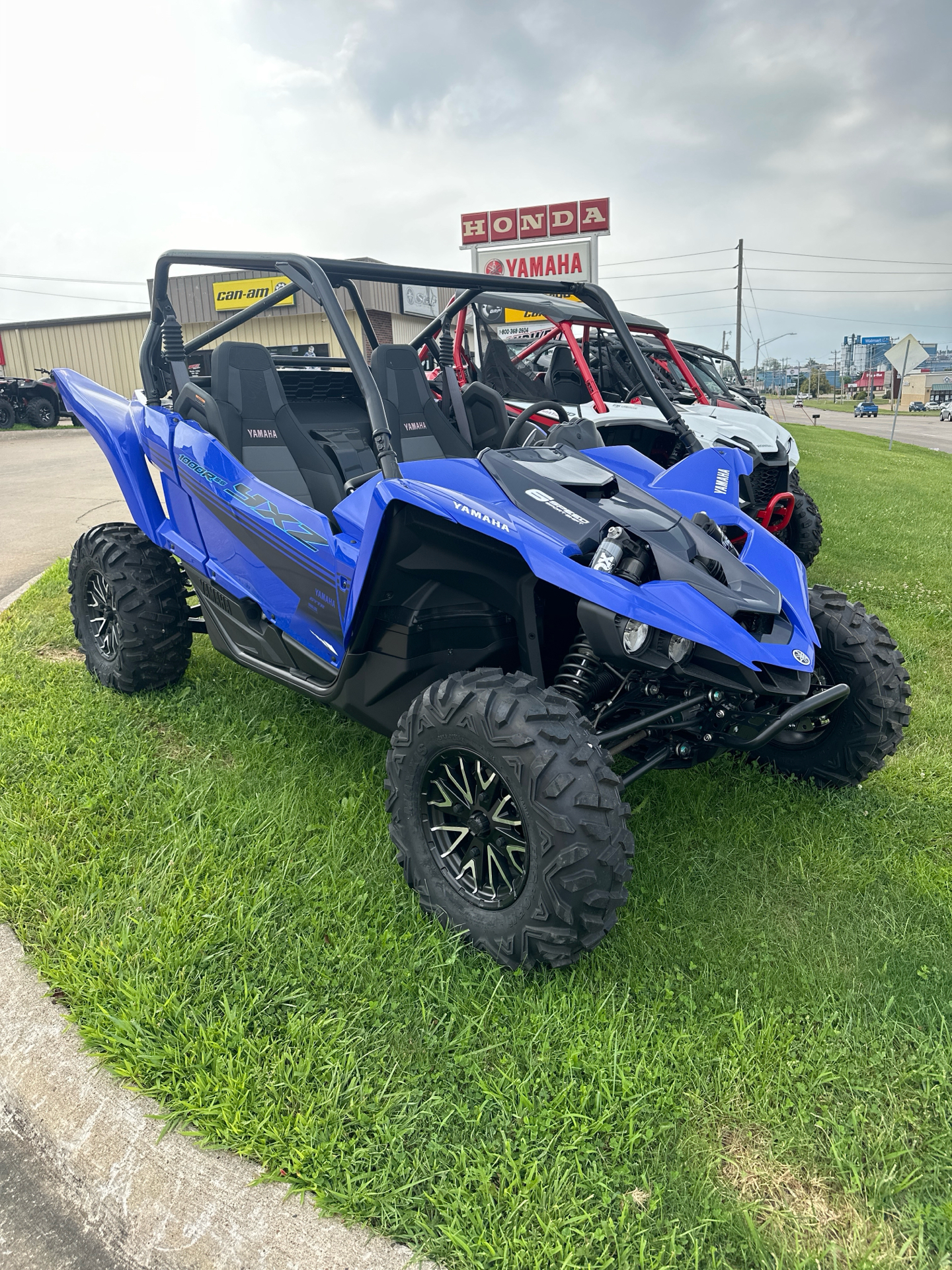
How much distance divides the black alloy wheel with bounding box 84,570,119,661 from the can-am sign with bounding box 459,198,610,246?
56.9ft

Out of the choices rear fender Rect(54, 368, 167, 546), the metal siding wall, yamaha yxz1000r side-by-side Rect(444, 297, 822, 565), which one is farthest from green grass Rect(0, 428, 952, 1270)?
the metal siding wall

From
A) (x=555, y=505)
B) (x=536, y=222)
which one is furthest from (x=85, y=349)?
(x=555, y=505)

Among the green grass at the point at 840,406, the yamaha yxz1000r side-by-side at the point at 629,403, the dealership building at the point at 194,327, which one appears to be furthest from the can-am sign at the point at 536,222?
the green grass at the point at 840,406

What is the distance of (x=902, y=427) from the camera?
4222 cm

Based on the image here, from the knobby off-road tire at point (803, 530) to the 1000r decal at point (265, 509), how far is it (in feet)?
15.4

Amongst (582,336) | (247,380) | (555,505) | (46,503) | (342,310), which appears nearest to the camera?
(555,505)

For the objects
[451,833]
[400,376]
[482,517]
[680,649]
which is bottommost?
[451,833]

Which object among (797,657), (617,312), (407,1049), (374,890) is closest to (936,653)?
Result: (617,312)

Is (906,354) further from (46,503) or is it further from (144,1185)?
(144,1185)

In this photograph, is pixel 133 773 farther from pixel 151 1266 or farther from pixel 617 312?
pixel 617 312

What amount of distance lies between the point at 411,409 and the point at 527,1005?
2689mm

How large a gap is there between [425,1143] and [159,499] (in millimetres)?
2910

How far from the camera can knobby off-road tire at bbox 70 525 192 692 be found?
12.4ft

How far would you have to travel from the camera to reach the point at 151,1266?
1.62 meters
